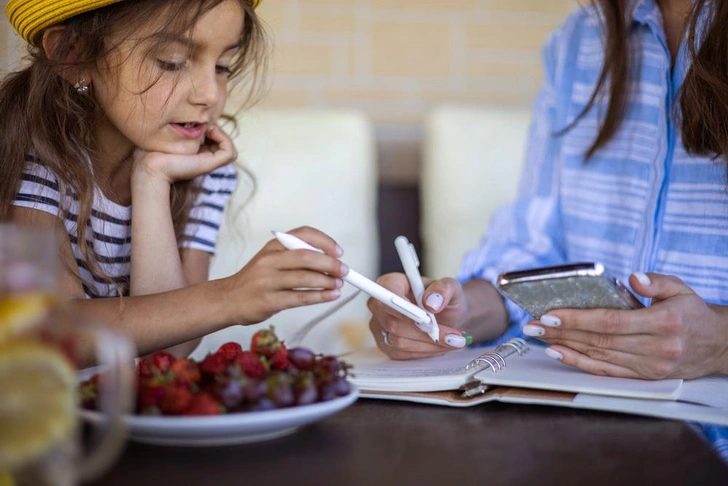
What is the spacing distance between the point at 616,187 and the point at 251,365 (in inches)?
35.3

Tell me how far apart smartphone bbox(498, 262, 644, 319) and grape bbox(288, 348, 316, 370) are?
0.26m

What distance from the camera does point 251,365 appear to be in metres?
0.73

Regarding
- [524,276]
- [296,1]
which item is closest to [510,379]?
[524,276]

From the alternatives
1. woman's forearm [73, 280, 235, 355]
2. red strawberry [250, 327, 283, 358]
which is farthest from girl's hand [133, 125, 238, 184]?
red strawberry [250, 327, 283, 358]

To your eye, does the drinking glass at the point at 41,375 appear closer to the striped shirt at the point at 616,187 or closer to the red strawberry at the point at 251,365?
the red strawberry at the point at 251,365

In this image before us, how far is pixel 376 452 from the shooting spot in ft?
2.22

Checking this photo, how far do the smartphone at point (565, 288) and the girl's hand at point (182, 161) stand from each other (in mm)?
533

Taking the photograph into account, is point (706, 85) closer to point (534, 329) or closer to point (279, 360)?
point (534, 329)

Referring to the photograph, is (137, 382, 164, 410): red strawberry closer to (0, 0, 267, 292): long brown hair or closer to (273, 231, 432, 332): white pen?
(273, 231, 432, 332): white pen

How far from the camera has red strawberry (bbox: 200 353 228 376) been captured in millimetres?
721

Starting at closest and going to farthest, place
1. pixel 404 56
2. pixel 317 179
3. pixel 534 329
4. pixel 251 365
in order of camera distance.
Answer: pixel 251 365, pixel 534 329, pixel 317 179, pixel 404 56

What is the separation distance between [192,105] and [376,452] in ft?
2.11

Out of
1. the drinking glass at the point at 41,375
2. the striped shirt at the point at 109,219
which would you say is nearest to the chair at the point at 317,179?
the striped shirt at the point at 109,219

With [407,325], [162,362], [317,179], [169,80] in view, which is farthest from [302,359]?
[317,179]
